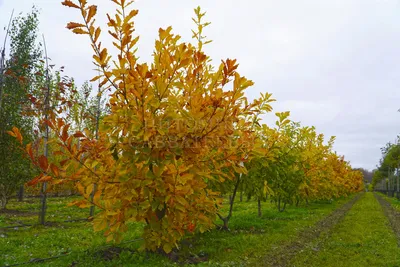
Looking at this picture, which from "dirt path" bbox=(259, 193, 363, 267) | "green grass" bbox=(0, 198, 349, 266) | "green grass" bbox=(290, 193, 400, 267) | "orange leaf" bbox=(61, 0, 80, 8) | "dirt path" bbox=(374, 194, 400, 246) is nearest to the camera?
"orange leaf" bbox=(61, 0, 80, 8)

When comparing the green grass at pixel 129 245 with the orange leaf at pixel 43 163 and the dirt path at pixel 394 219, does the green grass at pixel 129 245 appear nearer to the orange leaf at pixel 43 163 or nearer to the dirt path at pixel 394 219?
the orange leaf at pixel 43 163

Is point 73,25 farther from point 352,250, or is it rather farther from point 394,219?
point 394,219

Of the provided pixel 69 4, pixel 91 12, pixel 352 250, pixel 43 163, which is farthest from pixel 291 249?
pixel 69 4

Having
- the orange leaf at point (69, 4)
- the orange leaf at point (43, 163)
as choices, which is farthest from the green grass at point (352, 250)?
the orange leaf at point (69, 4)

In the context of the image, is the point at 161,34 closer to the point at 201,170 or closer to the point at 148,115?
the point at 148,115

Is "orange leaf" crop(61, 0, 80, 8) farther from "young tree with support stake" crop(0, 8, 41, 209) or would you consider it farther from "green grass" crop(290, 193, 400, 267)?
"young tree with support stake" crop(0, 8, 41, 209)

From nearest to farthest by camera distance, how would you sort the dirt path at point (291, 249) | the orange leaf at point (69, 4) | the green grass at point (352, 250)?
the orange leaf at point (69, 4), the dirt path at point (291, 249), the green grass at point (352, 250)

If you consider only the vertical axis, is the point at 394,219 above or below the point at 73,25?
below

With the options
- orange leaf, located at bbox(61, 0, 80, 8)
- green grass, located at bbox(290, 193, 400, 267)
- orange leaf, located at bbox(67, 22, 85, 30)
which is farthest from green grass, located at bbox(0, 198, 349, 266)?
orange leaf, located at bbox(61, 0, 80, 8)

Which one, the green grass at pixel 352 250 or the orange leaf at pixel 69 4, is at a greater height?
the orange leaf at pixel 69 4

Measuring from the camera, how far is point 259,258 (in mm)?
5273

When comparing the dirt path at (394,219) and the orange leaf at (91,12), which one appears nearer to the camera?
the orange leaf at (91,12)

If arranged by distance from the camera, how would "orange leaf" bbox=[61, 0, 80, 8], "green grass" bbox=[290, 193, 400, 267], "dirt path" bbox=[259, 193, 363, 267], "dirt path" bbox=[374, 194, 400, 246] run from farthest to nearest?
"dirt path" bbox=[374, 194, 400, 246] → "green grass" bbox=[290, 193, 400, 267] → "dirt path" bbox=[259, 193, 363, 267] → "orange leaf" bbox=[61, 0, 80, 8]

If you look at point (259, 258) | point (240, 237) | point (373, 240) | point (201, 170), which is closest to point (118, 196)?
point (201, 170)
